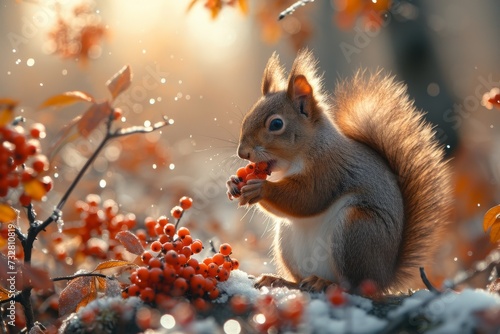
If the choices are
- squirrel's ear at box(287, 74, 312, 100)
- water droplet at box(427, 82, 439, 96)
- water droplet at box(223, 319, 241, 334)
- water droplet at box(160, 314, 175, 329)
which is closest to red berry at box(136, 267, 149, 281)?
water droplet at box(160, 314, 175, 329)

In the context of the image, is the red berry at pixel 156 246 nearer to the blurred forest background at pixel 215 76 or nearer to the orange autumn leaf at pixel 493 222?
the blurred forest background at pixel 215 76

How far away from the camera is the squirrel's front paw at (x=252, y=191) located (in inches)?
77.5

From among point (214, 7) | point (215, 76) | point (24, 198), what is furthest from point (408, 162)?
point (215, 76)

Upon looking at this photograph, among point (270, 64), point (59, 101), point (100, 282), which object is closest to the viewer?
point (59, 101)

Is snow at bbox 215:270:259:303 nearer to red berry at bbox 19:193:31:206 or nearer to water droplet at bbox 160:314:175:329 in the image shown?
water droplet at bbox 160:314:175:329

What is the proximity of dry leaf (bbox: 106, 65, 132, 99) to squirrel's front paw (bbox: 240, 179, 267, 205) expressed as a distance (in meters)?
0.58

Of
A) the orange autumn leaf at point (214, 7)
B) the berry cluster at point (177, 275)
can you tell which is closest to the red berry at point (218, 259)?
the berry cluster at point (177, 275)

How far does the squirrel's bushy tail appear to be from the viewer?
2.06 m

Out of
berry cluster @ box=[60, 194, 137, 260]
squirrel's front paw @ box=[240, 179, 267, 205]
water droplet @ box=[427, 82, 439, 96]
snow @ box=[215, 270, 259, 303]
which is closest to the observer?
snow @ box=[215, 270, 259, 303]

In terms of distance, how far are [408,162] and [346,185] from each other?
241 mm

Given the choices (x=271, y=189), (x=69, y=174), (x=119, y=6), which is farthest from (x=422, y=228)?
(x=119, y=6)

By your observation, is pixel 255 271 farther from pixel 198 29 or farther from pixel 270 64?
pixel 198 29

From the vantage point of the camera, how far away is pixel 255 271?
2.94 meters

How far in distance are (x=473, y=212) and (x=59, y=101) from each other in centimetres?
343
